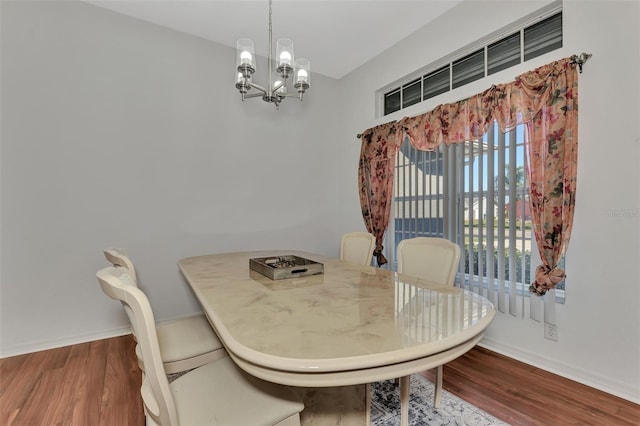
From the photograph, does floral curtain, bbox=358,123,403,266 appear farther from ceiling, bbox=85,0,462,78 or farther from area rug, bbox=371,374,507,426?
area rug, bbox=371,374,507,426

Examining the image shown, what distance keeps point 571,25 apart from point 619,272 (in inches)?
62.7

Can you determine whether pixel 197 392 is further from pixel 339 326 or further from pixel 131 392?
pixel 131 392

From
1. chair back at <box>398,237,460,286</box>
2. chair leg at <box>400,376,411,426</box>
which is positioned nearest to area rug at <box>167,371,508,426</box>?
chair leg at <box>400,376,411,426</box>

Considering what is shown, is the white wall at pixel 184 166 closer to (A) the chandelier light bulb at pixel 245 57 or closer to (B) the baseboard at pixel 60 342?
(B) the baseboard at pixel 60 342

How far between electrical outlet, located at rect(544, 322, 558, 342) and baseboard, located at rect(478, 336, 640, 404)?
5.8 inches

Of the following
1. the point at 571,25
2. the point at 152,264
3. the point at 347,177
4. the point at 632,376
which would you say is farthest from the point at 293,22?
the point at 632,376

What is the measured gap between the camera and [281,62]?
70.7 inches

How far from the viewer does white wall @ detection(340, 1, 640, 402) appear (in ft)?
5.47

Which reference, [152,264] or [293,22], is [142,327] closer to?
[152,264]

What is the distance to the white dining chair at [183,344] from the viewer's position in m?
1.34

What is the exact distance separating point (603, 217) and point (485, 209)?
70cm

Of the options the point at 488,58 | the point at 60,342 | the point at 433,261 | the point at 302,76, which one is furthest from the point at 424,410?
the point at 60,342

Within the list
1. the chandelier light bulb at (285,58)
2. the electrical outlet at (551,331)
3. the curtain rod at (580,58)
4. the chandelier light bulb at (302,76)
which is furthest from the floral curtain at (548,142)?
the chandelier light bulb at (285,58)

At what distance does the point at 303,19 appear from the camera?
9.04 feet
